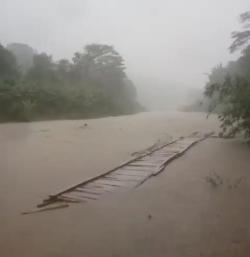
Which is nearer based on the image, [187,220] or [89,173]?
[187,220]

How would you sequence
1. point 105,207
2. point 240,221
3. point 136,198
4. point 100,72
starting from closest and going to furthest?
1. point 240,221
2. point 105,207
3. point 136,198
4. point 100,72

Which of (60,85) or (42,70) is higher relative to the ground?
(42,70)

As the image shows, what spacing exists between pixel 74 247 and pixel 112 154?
19.2ft

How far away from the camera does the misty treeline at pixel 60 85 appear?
68.0ft

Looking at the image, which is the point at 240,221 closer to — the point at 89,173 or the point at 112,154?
the point at 89,173

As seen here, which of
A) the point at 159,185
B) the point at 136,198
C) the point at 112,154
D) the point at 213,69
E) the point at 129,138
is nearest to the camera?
the point at 136,198

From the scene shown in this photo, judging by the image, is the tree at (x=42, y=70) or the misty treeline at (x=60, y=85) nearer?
the misty treeline at (x=60, y=85)

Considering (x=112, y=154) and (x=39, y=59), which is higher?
(x=39, y=59)

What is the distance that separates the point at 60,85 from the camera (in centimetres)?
2891

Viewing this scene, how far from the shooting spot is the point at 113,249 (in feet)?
12.5

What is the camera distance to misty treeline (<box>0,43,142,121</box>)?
20734 mm

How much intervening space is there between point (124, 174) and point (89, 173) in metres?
0.64

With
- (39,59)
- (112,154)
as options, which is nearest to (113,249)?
(112,154)

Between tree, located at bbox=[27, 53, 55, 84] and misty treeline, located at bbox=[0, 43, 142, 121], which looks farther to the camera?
tree, located at bbox=[27, 53, 55, 84]
